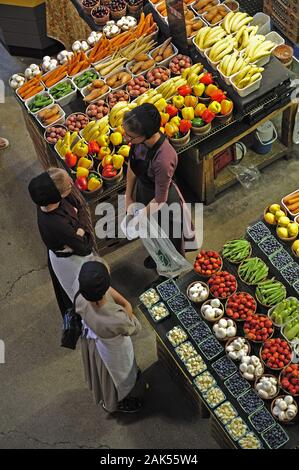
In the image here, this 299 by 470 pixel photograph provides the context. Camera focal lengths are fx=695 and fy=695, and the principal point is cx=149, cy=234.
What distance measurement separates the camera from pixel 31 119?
6531 mm

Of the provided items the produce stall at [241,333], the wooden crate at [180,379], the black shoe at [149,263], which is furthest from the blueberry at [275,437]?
the black shoe at [149,263]

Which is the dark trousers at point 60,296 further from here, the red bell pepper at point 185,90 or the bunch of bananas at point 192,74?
the bunch of bananas at point 192,74

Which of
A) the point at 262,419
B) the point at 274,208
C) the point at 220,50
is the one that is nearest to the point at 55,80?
the point at 220,50

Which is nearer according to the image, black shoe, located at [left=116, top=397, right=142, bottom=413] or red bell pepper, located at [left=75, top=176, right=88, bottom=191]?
black shoe, located at [left=116, top=397, right=142, bottom=413]

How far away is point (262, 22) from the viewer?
7086 millimetres

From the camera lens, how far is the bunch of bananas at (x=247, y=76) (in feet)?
20.0

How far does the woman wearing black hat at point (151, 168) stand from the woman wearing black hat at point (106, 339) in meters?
0.99

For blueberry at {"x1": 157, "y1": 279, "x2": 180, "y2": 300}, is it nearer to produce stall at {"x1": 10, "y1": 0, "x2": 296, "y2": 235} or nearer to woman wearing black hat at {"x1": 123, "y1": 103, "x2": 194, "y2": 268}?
woman wearing black hat at {"x1": 123, "y1": 103, "x2": 194, "y2": 268}

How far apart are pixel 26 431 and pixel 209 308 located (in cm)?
183

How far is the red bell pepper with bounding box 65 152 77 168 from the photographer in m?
6.00

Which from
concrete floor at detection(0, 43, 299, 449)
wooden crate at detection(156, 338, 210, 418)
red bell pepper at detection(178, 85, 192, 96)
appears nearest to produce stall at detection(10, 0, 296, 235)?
red bell pepper at detection(178, 85, 192, 96)

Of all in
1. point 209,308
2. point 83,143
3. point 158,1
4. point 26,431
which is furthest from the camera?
point 158,1

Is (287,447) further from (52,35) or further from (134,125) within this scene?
(52,35)
